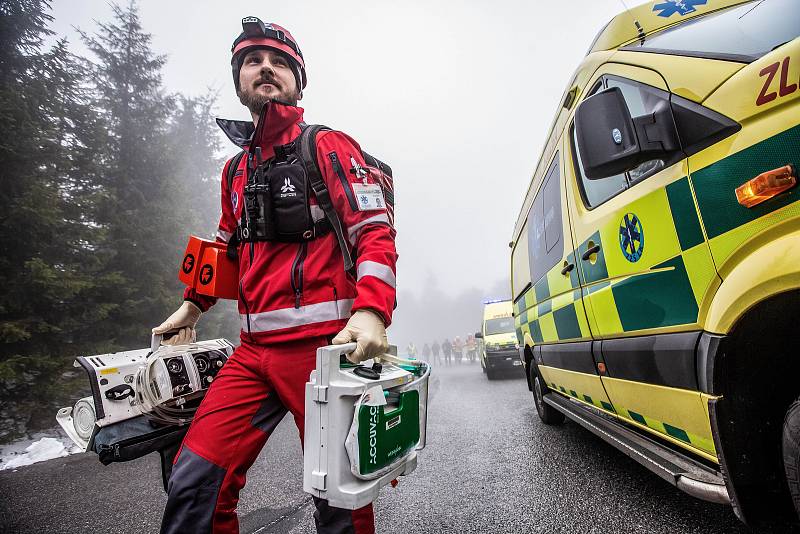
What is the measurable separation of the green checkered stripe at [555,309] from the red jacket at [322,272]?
54.0 inches

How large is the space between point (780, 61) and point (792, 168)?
0.97ft

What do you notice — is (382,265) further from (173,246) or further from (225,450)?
(173,246)

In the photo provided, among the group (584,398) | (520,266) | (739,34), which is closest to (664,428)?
(584,398)

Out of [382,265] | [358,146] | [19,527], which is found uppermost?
[358,146]

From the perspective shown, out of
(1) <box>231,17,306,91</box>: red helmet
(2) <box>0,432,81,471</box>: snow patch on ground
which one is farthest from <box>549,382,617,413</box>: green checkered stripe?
(2) <box>0,432,81,471</box>: snow patch on ground

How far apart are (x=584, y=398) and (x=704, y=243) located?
1.61 meters

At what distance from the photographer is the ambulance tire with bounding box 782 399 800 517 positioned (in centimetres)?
104

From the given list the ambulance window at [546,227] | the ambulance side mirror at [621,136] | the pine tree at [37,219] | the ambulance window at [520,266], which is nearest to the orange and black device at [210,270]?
the ambulance side mirror at [621,136]

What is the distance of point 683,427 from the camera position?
1.42m

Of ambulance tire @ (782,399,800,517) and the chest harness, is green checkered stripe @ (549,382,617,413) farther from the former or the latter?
the chest harness

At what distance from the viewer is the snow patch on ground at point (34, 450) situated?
13.2 feet

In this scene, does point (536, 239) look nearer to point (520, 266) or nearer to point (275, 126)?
point (520, 266)

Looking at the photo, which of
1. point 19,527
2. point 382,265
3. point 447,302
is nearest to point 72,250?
point 19,527

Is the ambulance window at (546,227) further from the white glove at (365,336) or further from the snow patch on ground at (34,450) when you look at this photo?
the snow patch on ground at (34,450)
